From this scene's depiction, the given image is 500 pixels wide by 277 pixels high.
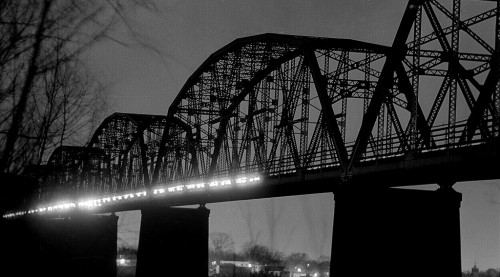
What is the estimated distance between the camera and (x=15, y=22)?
11.0m

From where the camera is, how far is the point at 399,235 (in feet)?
97.3

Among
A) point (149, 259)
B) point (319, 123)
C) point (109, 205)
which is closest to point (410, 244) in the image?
point (319, 123)

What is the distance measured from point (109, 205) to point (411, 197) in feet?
177

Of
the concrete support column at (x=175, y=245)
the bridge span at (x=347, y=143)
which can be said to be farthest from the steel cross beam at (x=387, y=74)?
the concrete support column at (x=175, y=245)

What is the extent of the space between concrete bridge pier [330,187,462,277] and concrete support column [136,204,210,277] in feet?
83.4

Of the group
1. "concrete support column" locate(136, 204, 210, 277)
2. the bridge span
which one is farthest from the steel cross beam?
"concrete support column" locate(136, 204, 210, 277)

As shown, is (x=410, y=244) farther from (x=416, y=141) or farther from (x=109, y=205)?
(x=109, y=205)

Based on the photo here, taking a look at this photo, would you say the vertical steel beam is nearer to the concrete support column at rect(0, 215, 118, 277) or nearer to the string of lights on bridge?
the string of lights on bridge

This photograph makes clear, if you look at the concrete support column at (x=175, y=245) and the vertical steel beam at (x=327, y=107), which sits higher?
the vertical steel beam at (x=327, y=107)

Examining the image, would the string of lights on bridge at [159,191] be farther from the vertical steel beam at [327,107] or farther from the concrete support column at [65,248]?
the vertical steel beam at [327,107]

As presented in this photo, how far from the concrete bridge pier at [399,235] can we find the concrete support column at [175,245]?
83.4 feet

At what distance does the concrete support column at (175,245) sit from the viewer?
178ft

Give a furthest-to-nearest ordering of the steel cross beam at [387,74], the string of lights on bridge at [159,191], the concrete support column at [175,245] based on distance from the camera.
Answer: the concrete support column at [175,245] < the string of lights on bridge at [159,191] < the steel cross beam at [387,74]

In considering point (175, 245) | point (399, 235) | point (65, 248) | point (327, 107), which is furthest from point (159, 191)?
point (399, 235)
